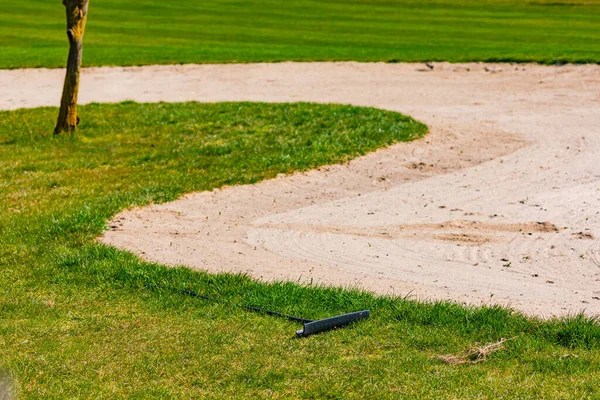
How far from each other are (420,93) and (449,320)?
13.9m

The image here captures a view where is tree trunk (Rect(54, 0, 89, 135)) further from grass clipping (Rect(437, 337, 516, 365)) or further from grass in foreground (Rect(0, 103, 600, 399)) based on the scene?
grass clipping (Rect(437, 337, 516, 365))

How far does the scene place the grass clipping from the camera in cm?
584

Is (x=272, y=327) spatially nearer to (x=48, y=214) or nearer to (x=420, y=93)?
(x=48, y=214)

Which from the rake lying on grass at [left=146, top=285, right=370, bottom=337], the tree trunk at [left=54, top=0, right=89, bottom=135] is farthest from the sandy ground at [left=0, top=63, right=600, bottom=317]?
the tree trunk at [left=54, top=0, right=89, bottom=135]

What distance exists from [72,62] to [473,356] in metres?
10.8

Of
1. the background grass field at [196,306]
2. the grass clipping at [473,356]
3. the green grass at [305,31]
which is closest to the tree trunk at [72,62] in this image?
the background grass field at [196,306]

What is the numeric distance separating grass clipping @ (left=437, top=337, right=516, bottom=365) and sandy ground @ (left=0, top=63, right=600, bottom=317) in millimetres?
1193

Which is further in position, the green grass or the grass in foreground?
the green grass

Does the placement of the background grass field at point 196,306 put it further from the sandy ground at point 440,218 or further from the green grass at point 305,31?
the green grass at point 305,31

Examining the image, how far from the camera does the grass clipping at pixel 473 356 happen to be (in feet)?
19.2

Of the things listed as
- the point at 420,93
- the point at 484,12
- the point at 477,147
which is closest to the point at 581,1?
the point at 484,12

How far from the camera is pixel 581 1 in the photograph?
139 feet

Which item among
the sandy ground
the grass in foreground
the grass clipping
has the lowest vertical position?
the sandy ground

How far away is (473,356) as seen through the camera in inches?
233
